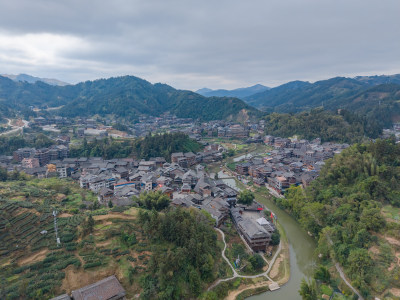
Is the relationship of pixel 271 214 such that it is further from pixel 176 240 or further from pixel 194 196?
pixel 176 240

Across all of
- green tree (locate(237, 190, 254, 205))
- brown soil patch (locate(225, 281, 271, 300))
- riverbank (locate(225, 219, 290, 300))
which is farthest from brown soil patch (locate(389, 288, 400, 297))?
green tree (locate(237, 190, 254, 205))

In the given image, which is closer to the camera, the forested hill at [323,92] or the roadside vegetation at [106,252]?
the roadside vegetation at [106,252]

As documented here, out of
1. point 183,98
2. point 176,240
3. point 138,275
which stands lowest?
point 138,275

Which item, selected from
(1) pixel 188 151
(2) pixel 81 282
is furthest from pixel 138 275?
(1) pixel 188 151

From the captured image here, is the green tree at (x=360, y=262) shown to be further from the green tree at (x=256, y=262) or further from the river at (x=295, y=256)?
the green tree at (x=256, y=262)

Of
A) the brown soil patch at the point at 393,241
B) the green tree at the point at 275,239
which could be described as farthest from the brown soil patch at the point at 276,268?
the brown soil patch at the point at 393,241
